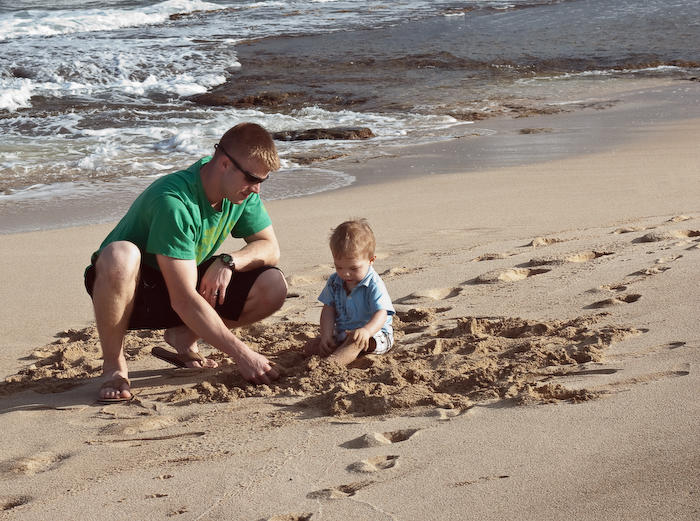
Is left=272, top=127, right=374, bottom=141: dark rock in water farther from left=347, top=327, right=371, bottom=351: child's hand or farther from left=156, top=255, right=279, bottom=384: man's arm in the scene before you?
left=156, top=255, right=279, bottom=384: man's arm

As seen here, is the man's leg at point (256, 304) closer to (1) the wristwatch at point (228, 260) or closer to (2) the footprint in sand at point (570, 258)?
(1) the wristwatch at point (228, 260)

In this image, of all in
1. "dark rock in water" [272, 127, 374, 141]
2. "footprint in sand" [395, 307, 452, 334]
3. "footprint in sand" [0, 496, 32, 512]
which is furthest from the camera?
"dark rock in water" [272, 127, 374, 141]

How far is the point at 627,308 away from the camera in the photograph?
152 inches

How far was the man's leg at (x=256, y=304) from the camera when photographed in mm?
3775

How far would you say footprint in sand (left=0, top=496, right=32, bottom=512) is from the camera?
8.21ft

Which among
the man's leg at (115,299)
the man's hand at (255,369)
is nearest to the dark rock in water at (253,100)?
the man's leg at (115,299)

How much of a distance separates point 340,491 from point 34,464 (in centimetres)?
110

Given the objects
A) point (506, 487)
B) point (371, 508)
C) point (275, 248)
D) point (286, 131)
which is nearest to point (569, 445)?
point (506, 487)

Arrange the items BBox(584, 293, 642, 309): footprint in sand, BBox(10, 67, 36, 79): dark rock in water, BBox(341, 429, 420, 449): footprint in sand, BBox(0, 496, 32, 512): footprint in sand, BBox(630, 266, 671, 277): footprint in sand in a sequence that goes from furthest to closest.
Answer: BBox(10, 67, 36, 79): dark rock in water → BBox(630, 266, 671, 277): footprint in sand → BBox(584, 293, 642, 309): footprint in sand → BBox(341, 429, 420, 449): footprint in sand → BBox(0, 496, 32, 512): footprint in sand

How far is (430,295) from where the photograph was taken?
15.1 feet

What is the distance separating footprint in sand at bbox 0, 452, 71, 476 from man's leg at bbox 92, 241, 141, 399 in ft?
1.71

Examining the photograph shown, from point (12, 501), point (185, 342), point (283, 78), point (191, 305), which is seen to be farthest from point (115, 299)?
point (283, 78)

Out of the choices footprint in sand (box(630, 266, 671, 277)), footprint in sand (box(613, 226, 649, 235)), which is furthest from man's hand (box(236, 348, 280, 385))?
footprint in sand (box(613, 226, 649, 235))

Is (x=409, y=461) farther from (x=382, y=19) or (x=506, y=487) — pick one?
(x=382, y=19)
